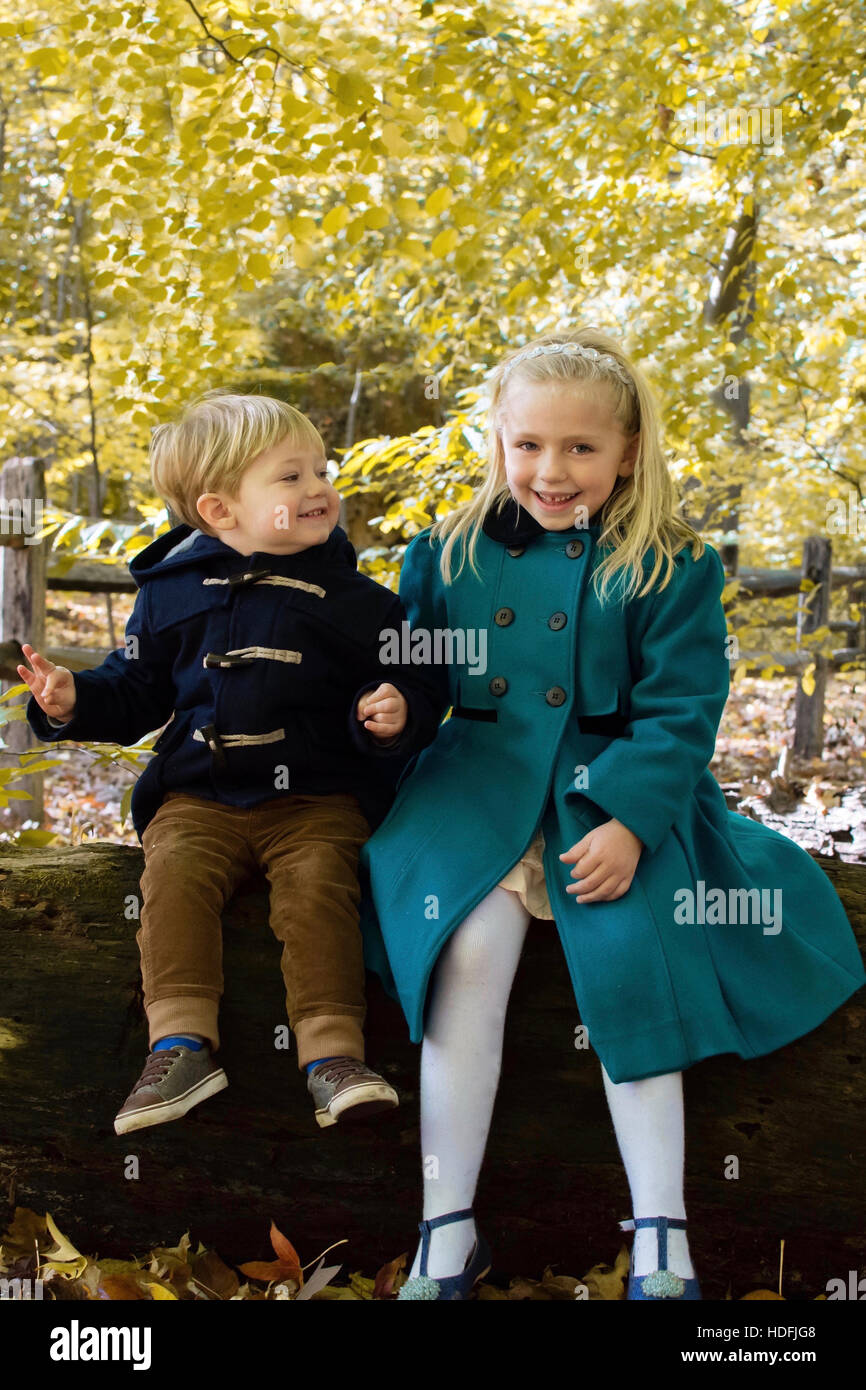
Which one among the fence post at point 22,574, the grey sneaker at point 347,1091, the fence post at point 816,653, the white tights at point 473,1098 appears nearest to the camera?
the grey sneaker at point 347,1091

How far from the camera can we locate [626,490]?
7.77 feet

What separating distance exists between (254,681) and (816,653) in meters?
6.57

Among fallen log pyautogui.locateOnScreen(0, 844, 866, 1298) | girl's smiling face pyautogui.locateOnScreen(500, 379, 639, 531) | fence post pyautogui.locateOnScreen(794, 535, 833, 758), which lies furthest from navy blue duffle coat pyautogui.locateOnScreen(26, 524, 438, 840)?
fence post pyautogui.locateOnScreen(794, 535, 833, 758)

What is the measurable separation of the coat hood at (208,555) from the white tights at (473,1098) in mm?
840

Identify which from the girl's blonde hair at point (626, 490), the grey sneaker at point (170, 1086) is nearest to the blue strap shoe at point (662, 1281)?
the grey sneaker at point (170, 1086)

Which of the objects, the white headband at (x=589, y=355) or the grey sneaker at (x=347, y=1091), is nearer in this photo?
the grey sneaker at (x=347, y=1091)

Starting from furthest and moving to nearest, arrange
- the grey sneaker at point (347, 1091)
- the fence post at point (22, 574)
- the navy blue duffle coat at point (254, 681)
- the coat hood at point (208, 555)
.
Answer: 1. the fence post at point (22, 574)
2. the coat hood at point (208, 555)
3. the navy blue duffle coat at point (254, 681)
4. the grey sneaker at point (347, 1091)

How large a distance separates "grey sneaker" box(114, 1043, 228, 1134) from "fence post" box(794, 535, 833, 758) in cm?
646

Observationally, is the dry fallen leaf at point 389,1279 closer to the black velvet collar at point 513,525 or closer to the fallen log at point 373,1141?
the fallen log at point 373,1141

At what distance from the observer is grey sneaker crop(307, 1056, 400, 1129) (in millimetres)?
1798

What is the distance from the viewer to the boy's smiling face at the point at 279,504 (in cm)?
224

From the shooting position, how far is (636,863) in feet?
6.66

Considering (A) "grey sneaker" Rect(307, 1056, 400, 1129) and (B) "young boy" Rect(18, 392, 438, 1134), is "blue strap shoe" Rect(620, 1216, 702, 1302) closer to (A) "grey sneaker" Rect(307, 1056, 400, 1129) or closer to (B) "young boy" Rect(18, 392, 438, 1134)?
(A) "grey sneaker" Rect(307, 1056, 400, 1129)
